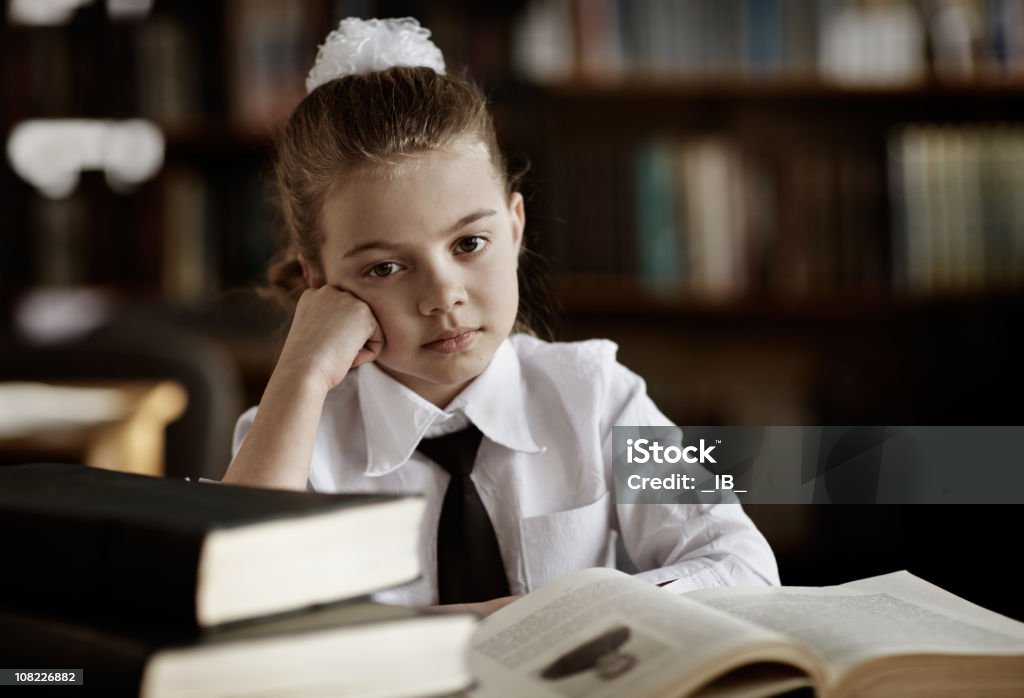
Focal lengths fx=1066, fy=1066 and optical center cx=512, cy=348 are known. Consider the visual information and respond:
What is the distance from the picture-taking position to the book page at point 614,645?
20.0 inches

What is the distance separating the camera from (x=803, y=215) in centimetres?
216

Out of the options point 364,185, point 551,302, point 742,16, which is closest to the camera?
point 364,185

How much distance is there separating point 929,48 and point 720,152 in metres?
0.49

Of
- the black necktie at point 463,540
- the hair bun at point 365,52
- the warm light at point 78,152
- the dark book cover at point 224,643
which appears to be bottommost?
the black necktie at point 463,540

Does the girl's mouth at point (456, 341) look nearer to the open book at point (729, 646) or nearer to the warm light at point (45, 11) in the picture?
the open book at point (729, 646)

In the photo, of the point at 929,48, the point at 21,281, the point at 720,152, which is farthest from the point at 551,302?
the point at 21,281

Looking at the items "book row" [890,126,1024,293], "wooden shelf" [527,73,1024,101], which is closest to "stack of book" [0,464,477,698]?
"wooden shelf" [527,73,1024,101]

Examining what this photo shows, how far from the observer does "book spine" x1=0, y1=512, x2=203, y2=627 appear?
0.47 metres

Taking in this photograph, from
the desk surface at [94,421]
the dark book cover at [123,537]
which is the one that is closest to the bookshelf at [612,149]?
the desk surface at [94,421]

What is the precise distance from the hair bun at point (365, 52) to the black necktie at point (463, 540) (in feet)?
1.20

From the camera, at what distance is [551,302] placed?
1.22 m

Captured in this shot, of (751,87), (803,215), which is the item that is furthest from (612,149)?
(803,215)

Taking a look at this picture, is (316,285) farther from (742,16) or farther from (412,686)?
(742,16)

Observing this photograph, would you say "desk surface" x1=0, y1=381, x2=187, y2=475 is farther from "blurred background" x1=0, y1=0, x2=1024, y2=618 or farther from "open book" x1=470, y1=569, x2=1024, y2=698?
"open book" x1=470, y1=569, x2=1024, y2=698
